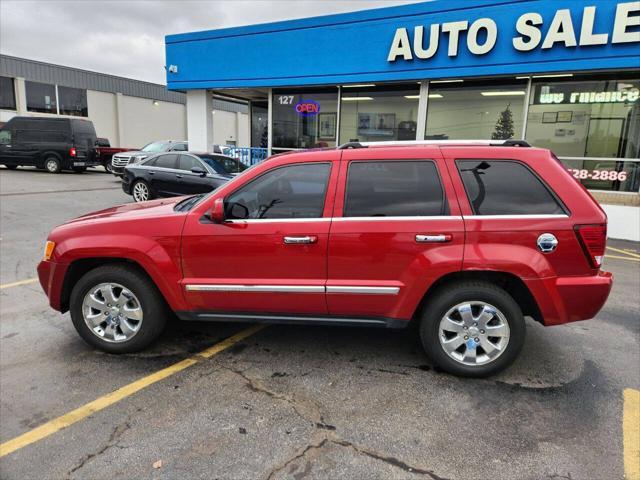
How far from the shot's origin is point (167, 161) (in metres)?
11.4


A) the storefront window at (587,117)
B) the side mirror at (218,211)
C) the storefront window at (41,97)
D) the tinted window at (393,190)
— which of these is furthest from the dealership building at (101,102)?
the tinted window at (393,190)

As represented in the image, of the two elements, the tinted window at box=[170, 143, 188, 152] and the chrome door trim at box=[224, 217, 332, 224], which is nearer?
the chrome door trim at box=[224, 217, 332, 224]

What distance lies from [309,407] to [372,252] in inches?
46.6

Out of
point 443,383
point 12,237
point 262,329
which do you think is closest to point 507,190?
point 443,383

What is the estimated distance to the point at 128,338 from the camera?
3.72 metres

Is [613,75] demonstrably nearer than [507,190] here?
No

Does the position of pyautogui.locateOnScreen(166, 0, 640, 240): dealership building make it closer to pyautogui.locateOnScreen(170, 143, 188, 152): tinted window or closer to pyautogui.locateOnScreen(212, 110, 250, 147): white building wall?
pyautogui.locateOnScreen(170, 143, 188, 152): tinted window

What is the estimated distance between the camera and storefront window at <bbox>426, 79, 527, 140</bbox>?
10734 millimetres

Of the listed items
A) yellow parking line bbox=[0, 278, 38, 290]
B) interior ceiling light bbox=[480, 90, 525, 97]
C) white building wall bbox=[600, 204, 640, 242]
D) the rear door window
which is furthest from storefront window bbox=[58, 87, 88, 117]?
white building wall bbox=[600, 204, 640, 242]

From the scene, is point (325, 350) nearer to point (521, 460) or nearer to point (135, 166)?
point (521, 460)

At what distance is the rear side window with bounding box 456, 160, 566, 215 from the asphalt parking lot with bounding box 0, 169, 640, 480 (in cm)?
132

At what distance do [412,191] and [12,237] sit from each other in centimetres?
761

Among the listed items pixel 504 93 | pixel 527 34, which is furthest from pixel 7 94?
pixel 527 34

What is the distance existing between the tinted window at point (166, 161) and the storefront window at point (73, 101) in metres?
25.6
